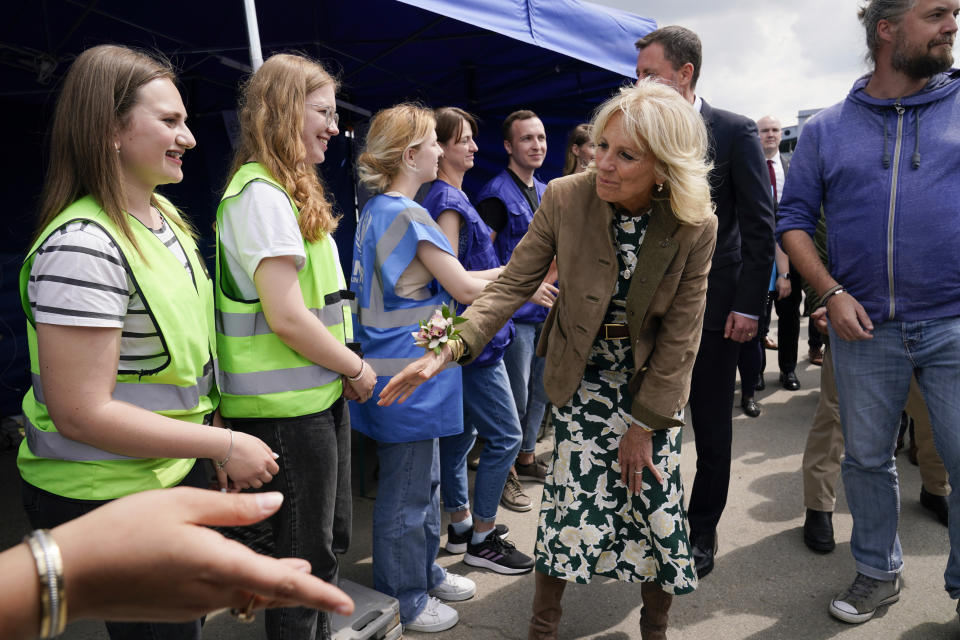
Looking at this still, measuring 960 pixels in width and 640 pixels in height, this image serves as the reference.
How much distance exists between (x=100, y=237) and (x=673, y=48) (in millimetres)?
2300

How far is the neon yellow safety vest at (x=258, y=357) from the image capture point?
180 cm

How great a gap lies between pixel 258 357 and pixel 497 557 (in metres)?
1.75

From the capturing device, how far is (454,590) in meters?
2.82

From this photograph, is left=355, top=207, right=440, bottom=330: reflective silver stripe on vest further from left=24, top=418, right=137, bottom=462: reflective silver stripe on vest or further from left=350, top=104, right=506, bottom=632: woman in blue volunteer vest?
left=24, top=418, right=137, bottom=462: reflective silver stripe on vest

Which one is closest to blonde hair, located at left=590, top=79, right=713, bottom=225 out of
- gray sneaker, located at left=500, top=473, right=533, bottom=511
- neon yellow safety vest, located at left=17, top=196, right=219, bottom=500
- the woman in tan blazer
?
the woman in tan blazer

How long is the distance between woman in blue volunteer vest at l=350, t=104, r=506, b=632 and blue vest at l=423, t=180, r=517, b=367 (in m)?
0.32

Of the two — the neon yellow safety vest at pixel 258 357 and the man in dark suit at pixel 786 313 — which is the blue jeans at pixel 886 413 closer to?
the neon yellow safety vest at pixel 258 357

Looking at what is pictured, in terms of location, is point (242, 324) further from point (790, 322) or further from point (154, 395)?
point (790, 322)

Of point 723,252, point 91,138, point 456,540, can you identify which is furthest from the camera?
point 456,540

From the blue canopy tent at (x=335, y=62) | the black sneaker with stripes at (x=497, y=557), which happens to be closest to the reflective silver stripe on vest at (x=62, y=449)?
the black sneaker with stripes at (x=497, y=557)

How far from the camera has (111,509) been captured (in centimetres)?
66

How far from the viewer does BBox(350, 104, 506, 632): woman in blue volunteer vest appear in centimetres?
241

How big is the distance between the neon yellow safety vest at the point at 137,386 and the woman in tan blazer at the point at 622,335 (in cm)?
64

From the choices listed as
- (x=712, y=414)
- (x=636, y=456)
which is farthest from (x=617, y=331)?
(x=712, y=414)
